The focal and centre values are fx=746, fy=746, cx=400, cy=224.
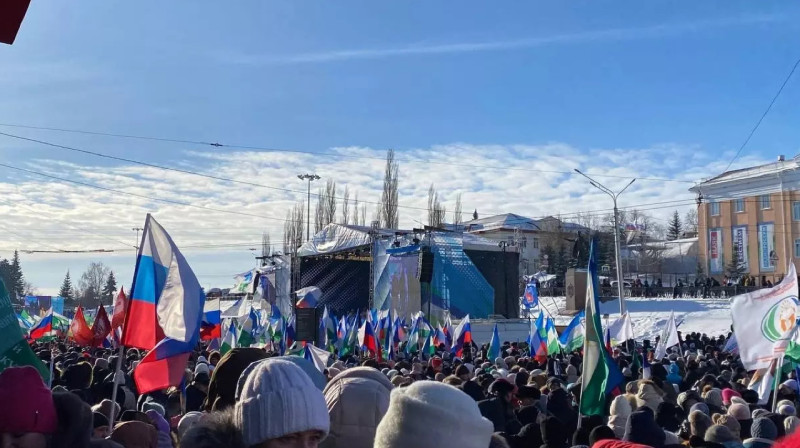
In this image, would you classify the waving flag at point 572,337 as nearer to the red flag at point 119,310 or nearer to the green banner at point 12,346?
the red flag at point 119,310

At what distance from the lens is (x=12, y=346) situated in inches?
195

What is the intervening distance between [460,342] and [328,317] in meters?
4.62

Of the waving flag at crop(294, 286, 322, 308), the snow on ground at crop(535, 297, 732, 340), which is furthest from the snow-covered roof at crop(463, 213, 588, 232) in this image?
the waving flag at crop(294, 286, 322, 308)

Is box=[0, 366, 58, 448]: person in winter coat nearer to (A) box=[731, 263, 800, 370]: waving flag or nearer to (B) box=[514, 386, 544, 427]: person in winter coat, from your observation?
(B) box=[514, 386, 544, 427]: person in winter coat

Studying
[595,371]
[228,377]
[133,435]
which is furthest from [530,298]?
[228,377]

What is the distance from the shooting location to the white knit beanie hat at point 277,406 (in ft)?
7.95

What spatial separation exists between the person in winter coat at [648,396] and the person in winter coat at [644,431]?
9.27 feet

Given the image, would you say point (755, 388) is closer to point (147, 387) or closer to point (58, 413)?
point (147, 387)

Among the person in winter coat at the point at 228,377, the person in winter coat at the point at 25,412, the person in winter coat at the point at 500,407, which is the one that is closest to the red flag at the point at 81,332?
the person in winter coat at the point at 500,407

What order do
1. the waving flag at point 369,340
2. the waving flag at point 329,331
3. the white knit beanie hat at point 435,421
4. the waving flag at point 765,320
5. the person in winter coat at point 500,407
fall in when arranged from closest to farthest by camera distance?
the white knit beanie hat at point 435,421 → the person in winter coat at point 500,407 → the waving flag at point 765,320 → the waving flag at point 369,340 → the waving flag at point 329,331

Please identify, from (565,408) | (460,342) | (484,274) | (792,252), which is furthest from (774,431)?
(792,252)

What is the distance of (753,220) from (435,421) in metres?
57.1

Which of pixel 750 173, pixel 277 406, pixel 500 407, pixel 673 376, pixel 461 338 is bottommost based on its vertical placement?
pixel 673 376

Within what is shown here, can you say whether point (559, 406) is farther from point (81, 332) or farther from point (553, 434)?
point (81, 332)
